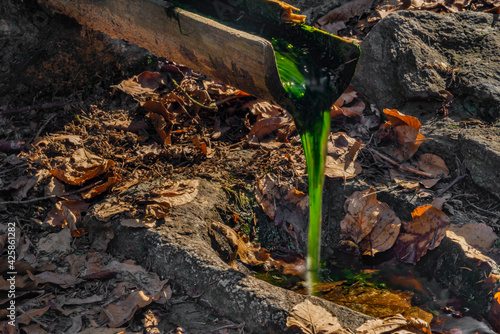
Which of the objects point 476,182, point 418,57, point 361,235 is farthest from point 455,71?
point 361,235

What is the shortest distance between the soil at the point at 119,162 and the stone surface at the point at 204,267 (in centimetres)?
1

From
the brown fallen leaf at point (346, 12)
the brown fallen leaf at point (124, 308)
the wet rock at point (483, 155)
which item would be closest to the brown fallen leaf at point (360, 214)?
the wet rock at point (483, 155)

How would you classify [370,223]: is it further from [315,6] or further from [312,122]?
[315,6]

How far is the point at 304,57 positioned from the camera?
8.79 ft

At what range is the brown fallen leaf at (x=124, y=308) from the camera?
1.86 m

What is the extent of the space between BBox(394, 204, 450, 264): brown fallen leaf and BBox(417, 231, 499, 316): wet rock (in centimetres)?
4

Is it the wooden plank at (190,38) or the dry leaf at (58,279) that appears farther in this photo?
the wooden plank at (190,38)

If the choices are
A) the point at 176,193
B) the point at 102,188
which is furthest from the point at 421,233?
the point at 102,188

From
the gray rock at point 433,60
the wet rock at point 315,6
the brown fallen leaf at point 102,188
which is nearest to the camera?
the brown fallen leaf at point 102,188

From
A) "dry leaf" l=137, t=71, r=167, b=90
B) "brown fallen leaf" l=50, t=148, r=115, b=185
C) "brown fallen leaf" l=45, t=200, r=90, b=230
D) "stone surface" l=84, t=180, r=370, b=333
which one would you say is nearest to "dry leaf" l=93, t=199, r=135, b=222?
"stone surface" l=84, t=180, r=370, b=333

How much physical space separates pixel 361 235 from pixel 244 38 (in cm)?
126

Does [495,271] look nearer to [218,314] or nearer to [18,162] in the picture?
[218,314]

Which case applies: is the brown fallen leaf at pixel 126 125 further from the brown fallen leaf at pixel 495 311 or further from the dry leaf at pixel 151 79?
the brown fallen leaf at pixel 495 311

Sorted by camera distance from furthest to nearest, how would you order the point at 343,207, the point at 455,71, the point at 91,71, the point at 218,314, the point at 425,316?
the point at 91,71
the point at 455,71
the point at 343,207
the point at 425,316
the point at 218,314
